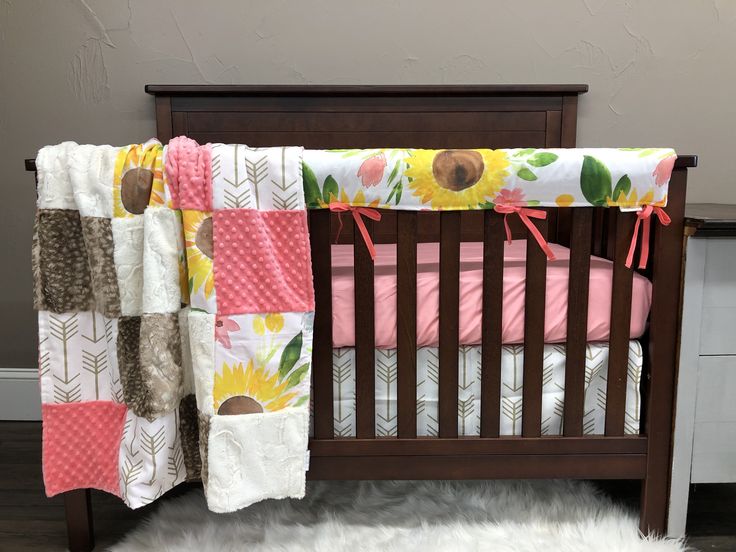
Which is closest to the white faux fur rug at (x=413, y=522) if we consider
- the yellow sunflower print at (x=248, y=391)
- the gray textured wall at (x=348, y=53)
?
the yellow sunflower print at (x=248, y=391)

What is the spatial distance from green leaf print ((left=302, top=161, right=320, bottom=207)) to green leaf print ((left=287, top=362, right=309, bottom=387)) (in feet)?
0.92

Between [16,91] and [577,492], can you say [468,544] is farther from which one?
[16,91]

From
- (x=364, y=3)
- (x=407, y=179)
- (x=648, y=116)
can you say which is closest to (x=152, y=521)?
(x=407, y=179)

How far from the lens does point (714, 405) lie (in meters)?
1.10

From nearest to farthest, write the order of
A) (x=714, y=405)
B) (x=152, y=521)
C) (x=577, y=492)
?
1. (x=714, y=405)
2. (x=152, y=521)
3. (x=577, y=492)

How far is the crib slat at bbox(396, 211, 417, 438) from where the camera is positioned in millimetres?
1031

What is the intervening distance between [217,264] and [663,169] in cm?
77

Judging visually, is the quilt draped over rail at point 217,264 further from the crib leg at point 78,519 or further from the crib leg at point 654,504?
the crib leg at point 654,504

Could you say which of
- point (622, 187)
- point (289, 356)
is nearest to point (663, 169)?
point (622, 187)

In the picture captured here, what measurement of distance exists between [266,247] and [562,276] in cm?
55

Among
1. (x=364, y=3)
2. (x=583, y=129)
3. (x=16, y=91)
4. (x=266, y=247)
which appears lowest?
(x=266, y=247)

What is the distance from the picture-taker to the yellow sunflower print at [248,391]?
3.30 feet

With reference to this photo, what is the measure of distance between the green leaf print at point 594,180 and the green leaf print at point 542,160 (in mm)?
55

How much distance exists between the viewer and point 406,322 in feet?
3.47
